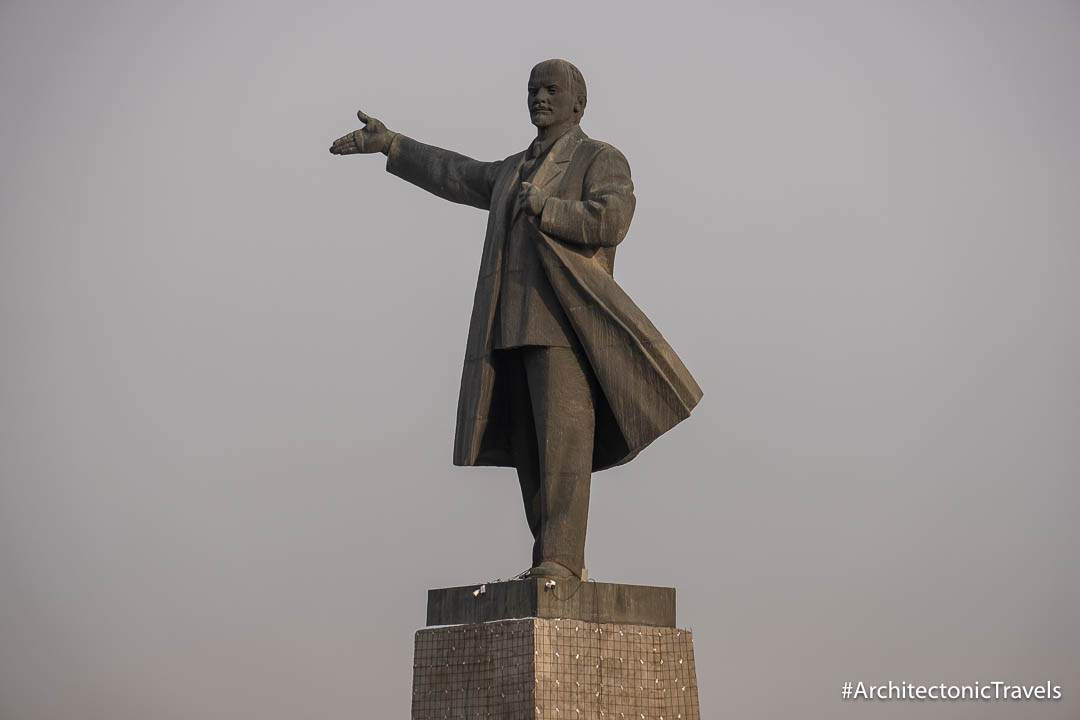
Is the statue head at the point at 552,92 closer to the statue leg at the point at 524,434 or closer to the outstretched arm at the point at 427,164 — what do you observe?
the outstretched arm at the point at 427,164

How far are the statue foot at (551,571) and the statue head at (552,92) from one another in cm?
208

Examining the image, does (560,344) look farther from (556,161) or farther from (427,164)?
(427,164)

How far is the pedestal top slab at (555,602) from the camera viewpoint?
6.02m

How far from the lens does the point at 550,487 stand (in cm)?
630

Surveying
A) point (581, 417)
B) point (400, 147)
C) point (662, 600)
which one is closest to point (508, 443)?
point (581, 417)

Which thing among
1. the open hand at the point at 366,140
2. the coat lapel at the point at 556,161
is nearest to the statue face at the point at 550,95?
the coat lapel at the point at 556,161

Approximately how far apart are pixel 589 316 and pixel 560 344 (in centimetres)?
19

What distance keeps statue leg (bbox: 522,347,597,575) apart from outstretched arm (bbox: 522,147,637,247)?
0.52 meters

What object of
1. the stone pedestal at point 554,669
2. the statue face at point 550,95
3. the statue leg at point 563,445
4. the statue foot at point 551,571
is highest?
the statue face at point 550,95

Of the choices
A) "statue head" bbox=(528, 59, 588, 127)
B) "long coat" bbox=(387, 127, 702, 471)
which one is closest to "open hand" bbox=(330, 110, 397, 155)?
"long coat" bbox=(387, 127, 702, 471)

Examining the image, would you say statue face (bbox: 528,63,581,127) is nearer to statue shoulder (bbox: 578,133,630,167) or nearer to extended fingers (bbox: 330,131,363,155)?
statue shoulder (bbox: 578,133,630,167)

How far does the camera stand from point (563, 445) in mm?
6328

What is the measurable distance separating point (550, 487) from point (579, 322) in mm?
749

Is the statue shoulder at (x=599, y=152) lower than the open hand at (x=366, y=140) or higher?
lower
